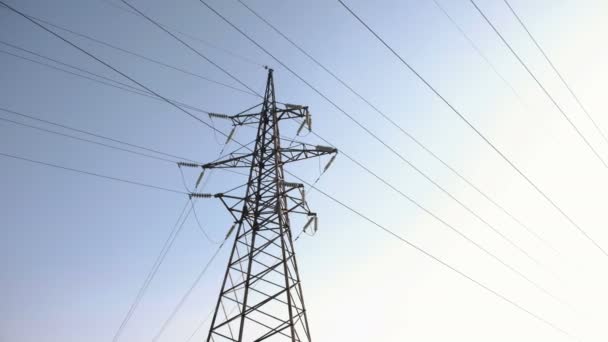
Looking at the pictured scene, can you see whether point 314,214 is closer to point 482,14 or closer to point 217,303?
point 217,303

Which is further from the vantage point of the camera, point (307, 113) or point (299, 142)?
point (307, 113)

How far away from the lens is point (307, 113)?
43.7 ft

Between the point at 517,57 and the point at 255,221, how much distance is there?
30.5 feet

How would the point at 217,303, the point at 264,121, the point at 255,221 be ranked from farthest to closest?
the point at 264,121, the point at 255,221, the point at 217,303

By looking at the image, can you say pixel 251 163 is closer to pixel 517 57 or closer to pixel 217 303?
pixel 217 303

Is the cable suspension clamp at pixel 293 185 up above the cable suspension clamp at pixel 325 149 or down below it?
below

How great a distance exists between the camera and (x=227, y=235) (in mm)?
11836

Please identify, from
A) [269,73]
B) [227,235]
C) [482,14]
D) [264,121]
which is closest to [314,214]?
[227,235]

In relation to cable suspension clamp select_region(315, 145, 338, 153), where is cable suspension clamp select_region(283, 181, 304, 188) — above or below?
below

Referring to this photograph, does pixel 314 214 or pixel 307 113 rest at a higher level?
pixel 307 113

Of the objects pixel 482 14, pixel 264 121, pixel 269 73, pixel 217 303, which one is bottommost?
pixel 217 303

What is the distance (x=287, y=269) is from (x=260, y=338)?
185 cm

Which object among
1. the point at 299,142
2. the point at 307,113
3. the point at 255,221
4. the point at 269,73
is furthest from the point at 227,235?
the point at 269,73

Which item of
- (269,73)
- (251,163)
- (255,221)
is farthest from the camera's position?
(269,73)
